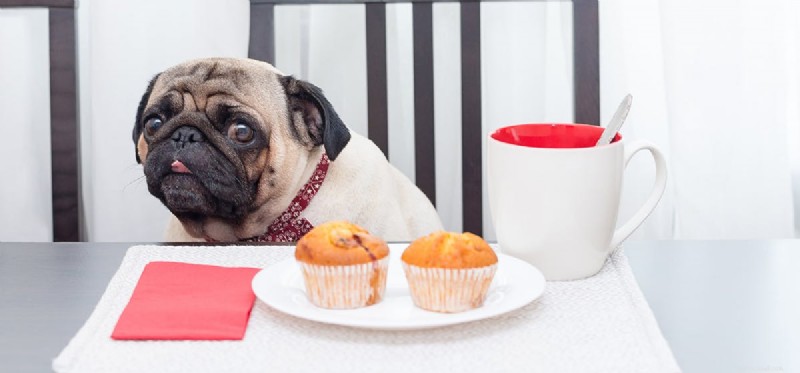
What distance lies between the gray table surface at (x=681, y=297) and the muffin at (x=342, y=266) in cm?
19

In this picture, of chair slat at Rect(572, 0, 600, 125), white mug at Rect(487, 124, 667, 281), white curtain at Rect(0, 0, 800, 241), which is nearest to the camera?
white mug at Rect(487, 124, 667, 281)

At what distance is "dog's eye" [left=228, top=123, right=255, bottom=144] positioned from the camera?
1344 millimetres

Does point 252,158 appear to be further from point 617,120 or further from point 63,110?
point 617,120

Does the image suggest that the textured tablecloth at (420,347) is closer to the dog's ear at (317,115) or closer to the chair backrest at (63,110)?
the dog's ear at (317,115)

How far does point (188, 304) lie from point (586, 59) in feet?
2.56

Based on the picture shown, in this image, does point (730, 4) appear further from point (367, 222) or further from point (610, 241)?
point (610, 241)

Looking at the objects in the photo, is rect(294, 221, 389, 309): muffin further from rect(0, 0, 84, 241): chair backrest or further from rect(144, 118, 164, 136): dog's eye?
rect(0, 0, 84, 241): chair backrest

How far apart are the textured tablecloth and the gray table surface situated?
0.10 feet

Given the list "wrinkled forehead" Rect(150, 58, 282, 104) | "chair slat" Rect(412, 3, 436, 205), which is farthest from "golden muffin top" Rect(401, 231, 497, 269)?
"chair slat" Rect(412, 3, 436, 205)

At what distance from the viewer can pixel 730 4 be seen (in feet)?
6.02

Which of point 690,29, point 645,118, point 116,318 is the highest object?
point 690,29

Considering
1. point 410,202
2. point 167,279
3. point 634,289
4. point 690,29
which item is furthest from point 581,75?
point 167,279

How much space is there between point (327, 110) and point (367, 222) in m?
0.16

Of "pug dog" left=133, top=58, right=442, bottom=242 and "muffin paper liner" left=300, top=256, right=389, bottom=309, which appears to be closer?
"muffin paper liner" left=300, top=256, right=389, bottom=309
